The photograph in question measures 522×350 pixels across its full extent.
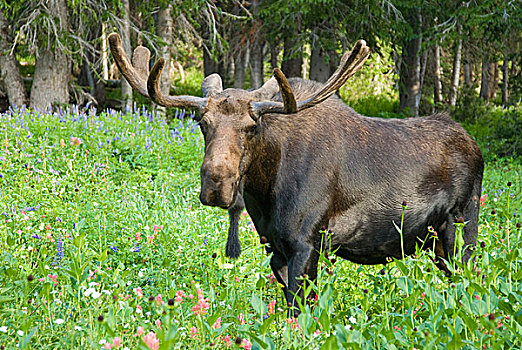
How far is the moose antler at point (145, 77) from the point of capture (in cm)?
424

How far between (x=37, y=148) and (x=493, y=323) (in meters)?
7.41

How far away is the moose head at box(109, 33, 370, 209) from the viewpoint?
3875 millimetres

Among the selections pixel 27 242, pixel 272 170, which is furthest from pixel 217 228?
pixel 272 170

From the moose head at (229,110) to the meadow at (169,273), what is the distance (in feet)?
1.30

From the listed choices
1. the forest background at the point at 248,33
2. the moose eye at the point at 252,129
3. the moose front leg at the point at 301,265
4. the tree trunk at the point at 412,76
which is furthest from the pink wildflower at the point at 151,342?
the tree trunk at the point at 412,76

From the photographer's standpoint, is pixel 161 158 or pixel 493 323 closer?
pixel 493 323

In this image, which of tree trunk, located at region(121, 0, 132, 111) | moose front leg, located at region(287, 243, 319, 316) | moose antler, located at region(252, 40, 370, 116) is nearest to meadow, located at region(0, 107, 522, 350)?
moose front leg, located at region(287, 243, 319, 316)

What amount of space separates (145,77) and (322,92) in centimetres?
139

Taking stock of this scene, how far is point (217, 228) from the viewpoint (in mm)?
6438

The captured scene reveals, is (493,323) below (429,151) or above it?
below

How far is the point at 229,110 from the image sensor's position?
13.6ft

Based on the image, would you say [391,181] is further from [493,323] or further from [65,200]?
[65,200]

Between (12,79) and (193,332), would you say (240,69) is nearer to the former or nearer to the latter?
(12,79)

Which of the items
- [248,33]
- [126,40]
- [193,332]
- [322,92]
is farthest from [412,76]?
[193,332]
